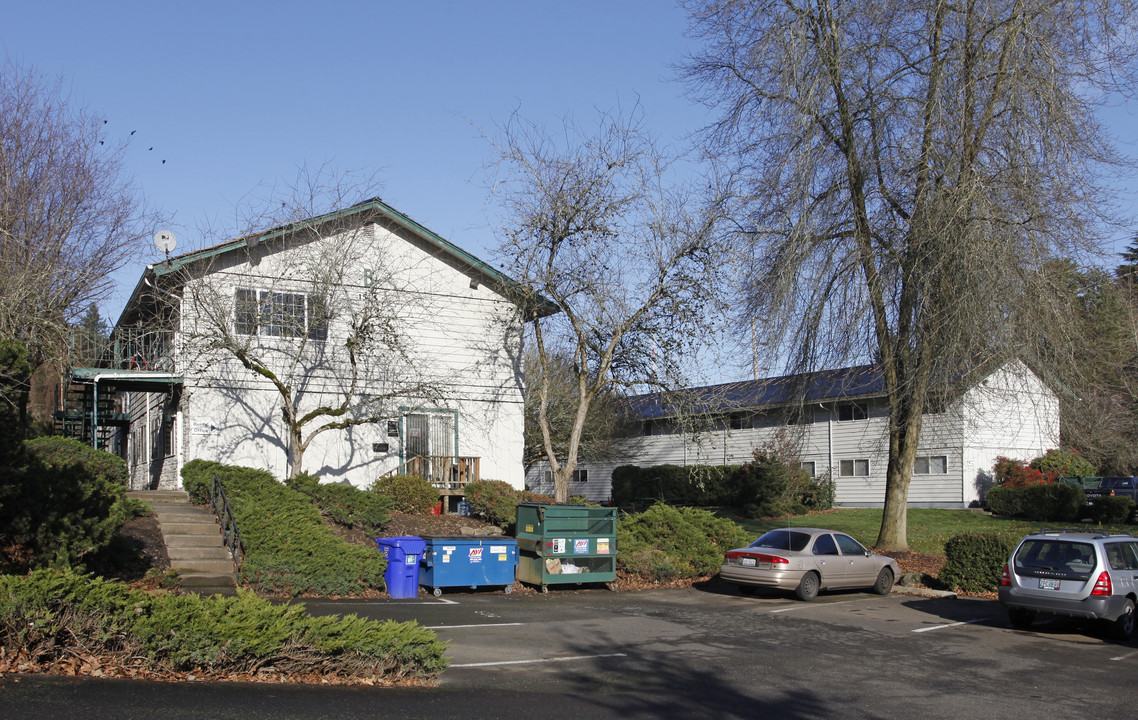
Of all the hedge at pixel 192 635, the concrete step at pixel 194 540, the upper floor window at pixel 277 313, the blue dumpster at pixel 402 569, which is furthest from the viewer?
the upper floor window at pixel 277 313

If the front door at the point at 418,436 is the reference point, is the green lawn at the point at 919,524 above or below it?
below

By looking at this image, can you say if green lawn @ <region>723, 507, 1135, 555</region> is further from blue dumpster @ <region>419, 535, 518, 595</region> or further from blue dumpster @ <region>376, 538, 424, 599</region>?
blue dumpster @ <region>376, 538, 424, 599</region>

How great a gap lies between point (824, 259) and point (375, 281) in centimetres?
1037

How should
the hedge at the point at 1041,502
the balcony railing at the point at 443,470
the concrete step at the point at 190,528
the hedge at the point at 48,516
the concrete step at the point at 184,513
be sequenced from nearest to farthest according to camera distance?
the hedge at the point at 48,516, the concrete step at the point at 190,528, the concrete step at the point at 184,513, the balcony railing at the point at 443,470, the hedge at the point at 1041,502

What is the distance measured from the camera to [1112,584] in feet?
41.5

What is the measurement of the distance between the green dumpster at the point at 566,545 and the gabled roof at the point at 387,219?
783 cm

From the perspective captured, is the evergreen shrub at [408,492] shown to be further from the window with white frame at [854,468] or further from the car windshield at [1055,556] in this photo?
the window with white frame at [854,468]

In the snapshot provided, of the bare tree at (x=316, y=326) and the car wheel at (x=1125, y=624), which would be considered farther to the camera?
the bare tree at (x=316, y=326)

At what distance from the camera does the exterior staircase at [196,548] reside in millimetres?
15297

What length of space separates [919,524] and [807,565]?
15722 millimetres

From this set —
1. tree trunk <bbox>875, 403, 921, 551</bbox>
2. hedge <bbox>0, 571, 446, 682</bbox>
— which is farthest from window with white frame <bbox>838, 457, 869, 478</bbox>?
hedge <bbox>0, 571, 446, 682</bbox>

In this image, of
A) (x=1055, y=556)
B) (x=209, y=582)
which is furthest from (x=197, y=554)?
(x=1055, y=556)

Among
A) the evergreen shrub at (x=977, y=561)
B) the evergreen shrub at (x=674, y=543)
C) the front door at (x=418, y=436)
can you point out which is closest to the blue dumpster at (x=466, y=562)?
the evergreen shrub at (x=674, y=543)

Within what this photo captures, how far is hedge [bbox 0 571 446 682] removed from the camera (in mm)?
8008
